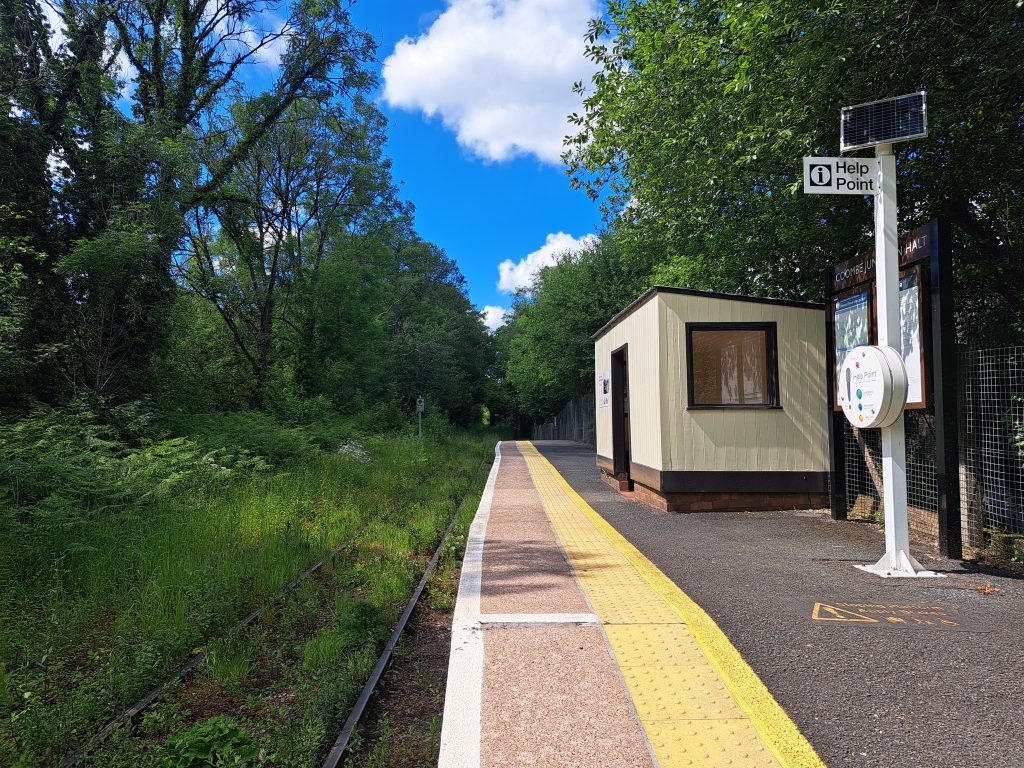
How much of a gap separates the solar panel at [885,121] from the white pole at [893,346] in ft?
0.48

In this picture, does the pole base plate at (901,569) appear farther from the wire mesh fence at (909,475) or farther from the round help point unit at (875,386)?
the wire mesh fence at (909,475)

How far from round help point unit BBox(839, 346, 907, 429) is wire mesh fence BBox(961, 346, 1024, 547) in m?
1.25

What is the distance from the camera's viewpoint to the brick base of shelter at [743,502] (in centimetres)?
833

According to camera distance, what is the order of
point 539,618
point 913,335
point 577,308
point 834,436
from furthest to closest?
1. point 577,308
2. point 834,436
3. point 913,335
4. point 539,618

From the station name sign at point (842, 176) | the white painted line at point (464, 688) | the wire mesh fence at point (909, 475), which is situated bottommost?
the white painted line at point (464, 688)

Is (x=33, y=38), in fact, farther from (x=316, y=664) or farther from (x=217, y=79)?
(x=316, y=664)

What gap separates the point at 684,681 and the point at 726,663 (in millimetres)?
350

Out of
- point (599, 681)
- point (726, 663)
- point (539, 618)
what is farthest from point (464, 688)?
point (726, 663)

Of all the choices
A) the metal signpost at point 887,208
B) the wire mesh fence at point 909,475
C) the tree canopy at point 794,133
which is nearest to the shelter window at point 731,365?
the wire mesh fence at point 909,475

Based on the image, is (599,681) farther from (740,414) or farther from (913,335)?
(740,414)

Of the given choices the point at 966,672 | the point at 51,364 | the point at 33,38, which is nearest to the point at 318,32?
the point at 33,38

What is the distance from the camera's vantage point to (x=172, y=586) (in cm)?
470

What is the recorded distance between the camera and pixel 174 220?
1252cm

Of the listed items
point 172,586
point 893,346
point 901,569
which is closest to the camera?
point 172,586
